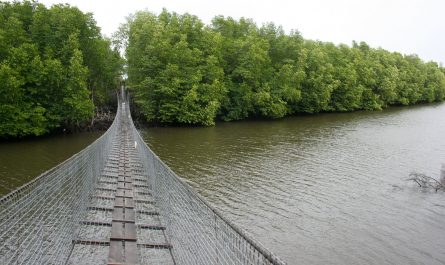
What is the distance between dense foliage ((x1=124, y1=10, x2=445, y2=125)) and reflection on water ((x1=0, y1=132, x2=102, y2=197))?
33.9 feet

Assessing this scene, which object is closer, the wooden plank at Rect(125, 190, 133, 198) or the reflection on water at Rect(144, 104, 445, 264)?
the wooden plank at Rect(125, 190, 133, 198)

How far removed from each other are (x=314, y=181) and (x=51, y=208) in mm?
14619

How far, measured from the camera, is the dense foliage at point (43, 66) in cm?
3034

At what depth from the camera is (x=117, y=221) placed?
8.41 meters

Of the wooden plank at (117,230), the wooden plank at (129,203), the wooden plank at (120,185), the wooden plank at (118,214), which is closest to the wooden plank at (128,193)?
the wooden plank at (129,203)

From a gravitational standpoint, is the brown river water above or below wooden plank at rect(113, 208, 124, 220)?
below

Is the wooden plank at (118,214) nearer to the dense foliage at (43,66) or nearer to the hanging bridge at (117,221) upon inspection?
the hanging bridge at (117,221)

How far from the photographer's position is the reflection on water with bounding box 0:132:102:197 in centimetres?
1956

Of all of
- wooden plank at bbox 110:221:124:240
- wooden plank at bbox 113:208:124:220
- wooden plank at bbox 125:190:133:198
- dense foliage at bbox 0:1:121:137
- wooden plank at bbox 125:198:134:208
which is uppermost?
dense foliage at bbox 0:1:121:137

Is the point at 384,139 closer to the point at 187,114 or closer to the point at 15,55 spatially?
the point at 187,114

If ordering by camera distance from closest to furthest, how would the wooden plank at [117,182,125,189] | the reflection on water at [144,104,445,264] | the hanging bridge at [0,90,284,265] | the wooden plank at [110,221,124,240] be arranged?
the hanging bridge at [0,90,284,265] < the wooden plank at [110,221,124,240] < the wooden plank at [117,182,125,189] < the reflection on water at [144,104,445,264]

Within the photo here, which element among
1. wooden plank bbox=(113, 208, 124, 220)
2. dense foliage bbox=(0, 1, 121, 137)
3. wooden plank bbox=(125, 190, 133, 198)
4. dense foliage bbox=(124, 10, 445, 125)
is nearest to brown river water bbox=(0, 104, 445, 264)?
dense foliage bbox=(0, 1, 121, 137)

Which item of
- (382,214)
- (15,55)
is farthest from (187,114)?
(382,214)

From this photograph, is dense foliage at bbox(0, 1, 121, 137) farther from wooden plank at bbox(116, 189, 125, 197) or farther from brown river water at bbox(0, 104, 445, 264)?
wooden plank at bbox(116, 189, 125, 197)
